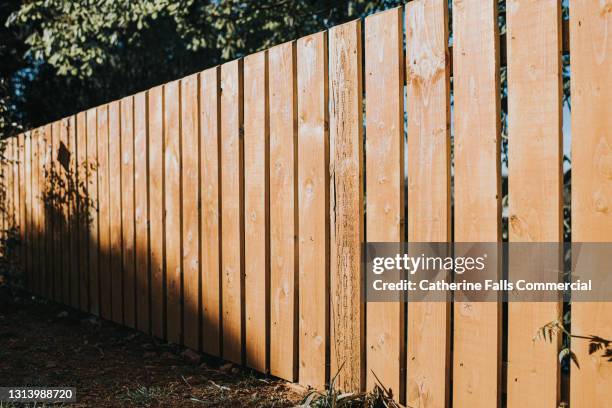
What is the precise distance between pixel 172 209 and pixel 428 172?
214cm

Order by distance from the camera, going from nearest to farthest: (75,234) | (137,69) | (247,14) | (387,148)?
(387,148)
(75,234)
(247,14)
(137,69)

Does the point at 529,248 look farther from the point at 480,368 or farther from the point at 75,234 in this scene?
the point at 75,234

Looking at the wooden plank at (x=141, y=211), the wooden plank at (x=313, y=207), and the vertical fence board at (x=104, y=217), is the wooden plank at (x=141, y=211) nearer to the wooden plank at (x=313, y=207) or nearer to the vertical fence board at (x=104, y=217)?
the vertical fence board at (x=104, y=217)

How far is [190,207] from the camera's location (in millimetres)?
3947

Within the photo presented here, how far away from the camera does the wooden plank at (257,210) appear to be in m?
3.30

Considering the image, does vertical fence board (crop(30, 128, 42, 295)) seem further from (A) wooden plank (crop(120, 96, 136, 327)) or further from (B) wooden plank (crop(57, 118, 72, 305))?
(A) wooden plank (crop(120, 96, 136, 327))

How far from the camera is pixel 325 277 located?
2945mm

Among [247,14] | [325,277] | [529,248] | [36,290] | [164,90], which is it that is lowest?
[36,290]

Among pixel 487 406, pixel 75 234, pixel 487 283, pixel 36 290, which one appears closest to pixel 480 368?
pixel 487 406

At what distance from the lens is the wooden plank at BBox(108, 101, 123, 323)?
4.69m

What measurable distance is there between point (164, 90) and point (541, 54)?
2665 mm

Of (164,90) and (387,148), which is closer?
(387,148)

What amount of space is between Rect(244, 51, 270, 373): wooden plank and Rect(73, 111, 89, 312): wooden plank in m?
2.28

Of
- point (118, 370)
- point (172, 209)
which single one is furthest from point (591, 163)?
point (118, 370)
